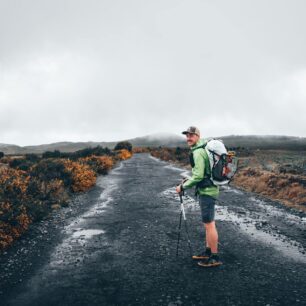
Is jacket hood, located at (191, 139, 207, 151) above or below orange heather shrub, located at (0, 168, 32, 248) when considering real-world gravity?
above

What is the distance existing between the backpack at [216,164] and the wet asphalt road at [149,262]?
159 cm

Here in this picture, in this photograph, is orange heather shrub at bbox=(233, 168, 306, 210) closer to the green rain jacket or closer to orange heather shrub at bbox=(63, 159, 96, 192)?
the green rain jacket

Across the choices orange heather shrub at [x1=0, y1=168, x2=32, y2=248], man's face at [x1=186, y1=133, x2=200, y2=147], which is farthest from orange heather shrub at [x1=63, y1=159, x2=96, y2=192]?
man's face at [x1=186, y1=133, x2=200, y2=147]

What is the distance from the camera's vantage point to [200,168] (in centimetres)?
588

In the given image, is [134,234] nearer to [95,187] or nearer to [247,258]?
[247,258]

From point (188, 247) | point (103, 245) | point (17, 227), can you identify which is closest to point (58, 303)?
point (103, 245)

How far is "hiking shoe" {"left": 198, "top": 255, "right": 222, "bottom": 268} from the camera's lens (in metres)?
5.98

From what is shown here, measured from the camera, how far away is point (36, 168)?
17.0m

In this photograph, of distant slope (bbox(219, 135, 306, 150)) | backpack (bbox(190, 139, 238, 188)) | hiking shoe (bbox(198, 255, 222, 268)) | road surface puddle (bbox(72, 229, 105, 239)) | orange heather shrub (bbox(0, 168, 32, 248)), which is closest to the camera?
backpack (bbox(190, 139, 238, 188))

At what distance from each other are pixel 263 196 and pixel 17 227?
10.8 m

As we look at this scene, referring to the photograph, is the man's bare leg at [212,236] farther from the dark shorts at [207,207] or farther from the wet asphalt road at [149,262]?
the wet asphalt road at [149,262]

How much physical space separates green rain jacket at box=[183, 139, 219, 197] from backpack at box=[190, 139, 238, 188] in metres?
0.06

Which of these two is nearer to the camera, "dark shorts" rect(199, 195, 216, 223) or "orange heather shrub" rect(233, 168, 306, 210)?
"dark shorts" rect(199, 195, 216, 223)

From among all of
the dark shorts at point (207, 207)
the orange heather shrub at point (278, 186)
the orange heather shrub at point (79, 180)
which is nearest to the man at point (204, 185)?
the dark shorts at point (207, 207)
